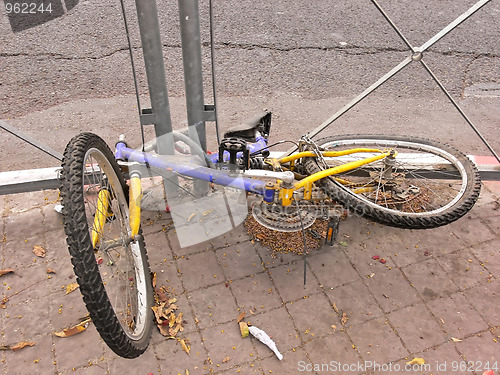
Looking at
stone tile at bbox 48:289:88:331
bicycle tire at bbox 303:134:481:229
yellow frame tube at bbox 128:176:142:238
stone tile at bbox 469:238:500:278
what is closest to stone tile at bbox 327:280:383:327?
bicycle tire at bbox 303:134:481:229

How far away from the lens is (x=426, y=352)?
8.84ft

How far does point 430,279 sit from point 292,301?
3.12 ft

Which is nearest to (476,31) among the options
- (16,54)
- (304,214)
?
(304,214)

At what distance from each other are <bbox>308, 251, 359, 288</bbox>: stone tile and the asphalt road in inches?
71.0

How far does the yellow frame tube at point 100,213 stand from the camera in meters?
2.58

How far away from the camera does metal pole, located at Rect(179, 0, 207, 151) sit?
273 centimetres

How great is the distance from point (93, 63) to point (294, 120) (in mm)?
2576

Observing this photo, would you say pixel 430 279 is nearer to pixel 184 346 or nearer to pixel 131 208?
pixel 184 346

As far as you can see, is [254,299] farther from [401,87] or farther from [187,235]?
[401,87]

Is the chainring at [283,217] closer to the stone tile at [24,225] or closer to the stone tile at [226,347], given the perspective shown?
the stone tile at [226,347]

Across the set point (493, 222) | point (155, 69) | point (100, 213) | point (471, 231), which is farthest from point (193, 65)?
point (493, 222)

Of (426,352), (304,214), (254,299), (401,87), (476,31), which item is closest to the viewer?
(426,352)

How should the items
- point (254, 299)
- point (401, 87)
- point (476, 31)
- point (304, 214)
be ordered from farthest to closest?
1. point (476, 31)
2. point (401, 87)
3. point (304, 214)
4. point (254, 299)

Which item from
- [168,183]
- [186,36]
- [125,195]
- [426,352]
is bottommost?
[426,352]
